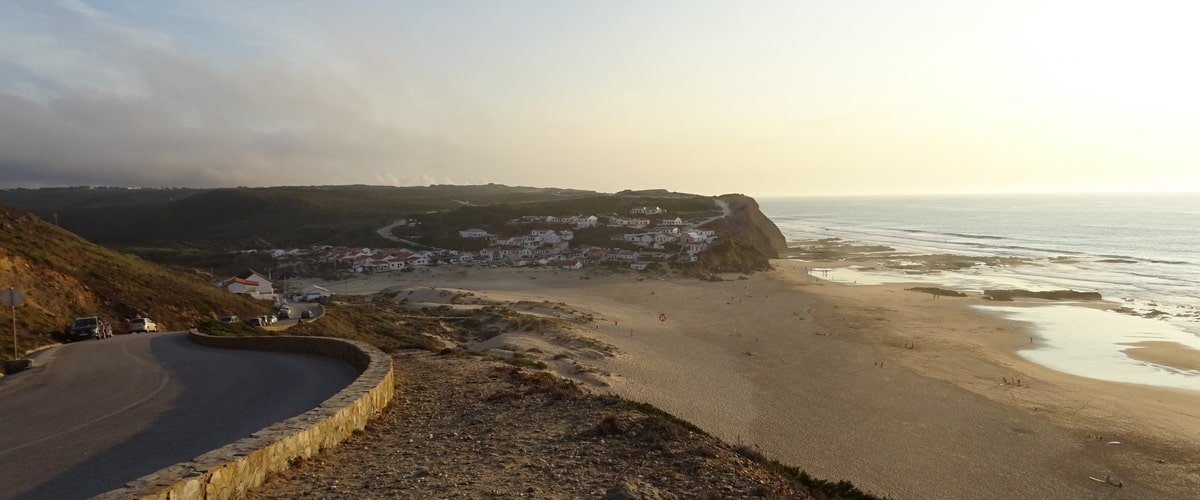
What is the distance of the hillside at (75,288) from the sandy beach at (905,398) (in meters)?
13.0

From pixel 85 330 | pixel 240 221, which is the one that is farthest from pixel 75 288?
pixel 240 221

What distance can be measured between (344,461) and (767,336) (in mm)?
27573

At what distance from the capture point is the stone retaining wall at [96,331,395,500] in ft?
18.3

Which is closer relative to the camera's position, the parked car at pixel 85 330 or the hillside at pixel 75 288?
the parked car at pixel 85 330

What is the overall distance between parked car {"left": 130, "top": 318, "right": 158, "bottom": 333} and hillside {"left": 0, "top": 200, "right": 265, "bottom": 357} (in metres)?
0.80

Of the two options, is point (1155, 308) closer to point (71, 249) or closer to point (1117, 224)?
point (71, 249)

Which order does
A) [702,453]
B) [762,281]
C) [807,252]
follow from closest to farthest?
[702,453]
[762,281]
[807,252]

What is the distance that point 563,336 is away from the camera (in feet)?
95.9

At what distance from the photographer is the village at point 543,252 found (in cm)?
6594

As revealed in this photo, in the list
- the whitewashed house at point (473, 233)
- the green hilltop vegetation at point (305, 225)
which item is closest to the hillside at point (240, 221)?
the green hilltop vegetation at point (305, 225)

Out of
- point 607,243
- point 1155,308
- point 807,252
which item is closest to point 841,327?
point 1155,308

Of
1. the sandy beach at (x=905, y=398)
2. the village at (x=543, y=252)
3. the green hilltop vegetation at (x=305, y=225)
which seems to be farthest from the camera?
the green hilltop vegetation at (x=305, y=225)

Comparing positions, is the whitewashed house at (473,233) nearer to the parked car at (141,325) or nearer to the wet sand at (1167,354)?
the parked car at (141,325)

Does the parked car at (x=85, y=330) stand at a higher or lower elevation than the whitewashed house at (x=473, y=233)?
higher
